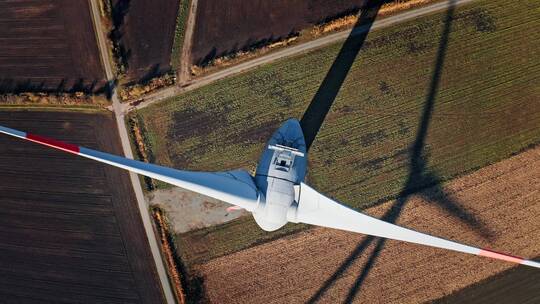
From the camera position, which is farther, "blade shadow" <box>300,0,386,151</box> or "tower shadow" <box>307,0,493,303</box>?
"blade shadow" <box>300,0,386,151</box>

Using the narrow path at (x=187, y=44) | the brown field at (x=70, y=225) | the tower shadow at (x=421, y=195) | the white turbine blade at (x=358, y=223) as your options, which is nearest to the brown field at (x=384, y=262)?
the tower shadow at (x=421, y=195)

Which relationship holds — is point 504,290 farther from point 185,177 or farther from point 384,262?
point 185,177

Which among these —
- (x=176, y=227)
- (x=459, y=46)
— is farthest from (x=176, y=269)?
(x=459, y=46)

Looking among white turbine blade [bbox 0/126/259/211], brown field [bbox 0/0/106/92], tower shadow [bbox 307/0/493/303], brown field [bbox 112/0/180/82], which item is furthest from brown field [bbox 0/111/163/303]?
tower shadow [bbox 307/0/493/303]

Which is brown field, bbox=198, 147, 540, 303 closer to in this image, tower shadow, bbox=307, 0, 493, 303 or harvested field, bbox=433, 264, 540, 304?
tower shadow, bbox=307, 0, 493, 303

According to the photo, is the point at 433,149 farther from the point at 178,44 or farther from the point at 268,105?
the point at 178,44

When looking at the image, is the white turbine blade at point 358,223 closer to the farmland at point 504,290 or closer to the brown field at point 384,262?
the brown field at point 384,262
